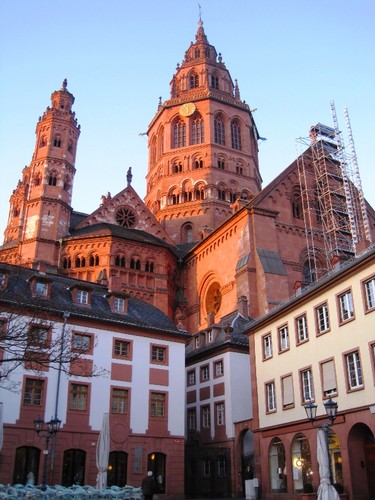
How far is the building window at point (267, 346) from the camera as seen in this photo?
30.0 metres

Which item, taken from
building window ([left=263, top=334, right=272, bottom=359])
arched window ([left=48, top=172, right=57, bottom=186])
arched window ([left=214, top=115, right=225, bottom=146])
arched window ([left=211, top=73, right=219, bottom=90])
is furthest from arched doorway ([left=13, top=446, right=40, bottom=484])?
arched window ([left=211, top=73, right=219, bottom=90])

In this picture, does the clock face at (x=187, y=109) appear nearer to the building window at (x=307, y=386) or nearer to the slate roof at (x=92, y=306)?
the slate roof at (x=92, y=306)

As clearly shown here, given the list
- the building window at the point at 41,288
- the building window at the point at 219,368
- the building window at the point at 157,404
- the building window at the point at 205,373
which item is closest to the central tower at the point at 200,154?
the building window at the point at 205,373

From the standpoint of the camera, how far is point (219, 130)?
72188 millimetres

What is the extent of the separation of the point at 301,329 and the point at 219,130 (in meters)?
48.9

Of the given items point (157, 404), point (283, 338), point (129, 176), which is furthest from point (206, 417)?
point (129, 176)

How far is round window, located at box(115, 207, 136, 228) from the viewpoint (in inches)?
2309

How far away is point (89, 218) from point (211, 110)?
25.3 meters

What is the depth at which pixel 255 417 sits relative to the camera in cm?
3009

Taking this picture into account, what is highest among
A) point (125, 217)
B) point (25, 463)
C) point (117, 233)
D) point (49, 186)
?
point (49, 186)

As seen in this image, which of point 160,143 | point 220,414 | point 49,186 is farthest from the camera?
point 160,143

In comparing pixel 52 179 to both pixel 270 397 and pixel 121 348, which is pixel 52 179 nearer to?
pixel 121 348

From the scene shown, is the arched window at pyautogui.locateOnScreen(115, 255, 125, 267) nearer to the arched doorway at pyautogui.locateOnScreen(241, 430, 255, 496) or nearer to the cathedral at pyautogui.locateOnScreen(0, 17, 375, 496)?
the cathedral at pyautogui.locateOnScreen(0, 17, 375, 496)

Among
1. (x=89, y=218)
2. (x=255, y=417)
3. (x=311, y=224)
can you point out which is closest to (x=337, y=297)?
(x=255, y=417)
